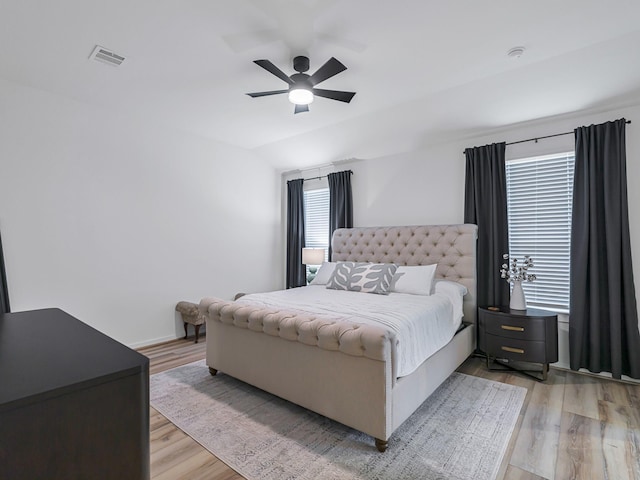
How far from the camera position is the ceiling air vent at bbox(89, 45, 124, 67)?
259 cm

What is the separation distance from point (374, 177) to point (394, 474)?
3645 mm

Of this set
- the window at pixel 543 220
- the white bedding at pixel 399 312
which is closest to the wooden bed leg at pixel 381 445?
the white bedding at pixel 399 312

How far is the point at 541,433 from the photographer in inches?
86.9

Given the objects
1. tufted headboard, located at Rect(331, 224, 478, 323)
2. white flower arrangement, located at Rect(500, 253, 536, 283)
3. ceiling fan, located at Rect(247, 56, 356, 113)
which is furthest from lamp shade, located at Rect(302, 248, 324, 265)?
ceiling fan, located at Rect(247, 56, 356, 113)

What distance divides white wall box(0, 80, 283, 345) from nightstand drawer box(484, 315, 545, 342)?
3.55m

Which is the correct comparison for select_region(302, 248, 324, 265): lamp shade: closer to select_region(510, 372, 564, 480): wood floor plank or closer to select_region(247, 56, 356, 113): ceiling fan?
select_region(247, 56, 356, 113): ceiling fan

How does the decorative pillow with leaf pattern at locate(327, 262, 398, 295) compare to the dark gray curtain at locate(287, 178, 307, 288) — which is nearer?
the decorative pillow with leaf pattern at locate(327, 262, 398, 295)

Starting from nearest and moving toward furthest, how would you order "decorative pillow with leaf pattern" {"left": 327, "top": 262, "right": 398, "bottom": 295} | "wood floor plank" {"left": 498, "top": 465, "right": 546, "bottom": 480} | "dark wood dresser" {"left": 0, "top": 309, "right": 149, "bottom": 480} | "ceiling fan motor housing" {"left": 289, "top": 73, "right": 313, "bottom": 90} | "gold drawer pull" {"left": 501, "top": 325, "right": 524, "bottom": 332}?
1. "dark wood dresser" {"left": 0, "top": 309, "right": 149, "bottom": 480}
2. "wood floor plank" {"left": 498, "top": 465, "right": 546, "bottom": 480}
3. "ceiling fan motor housing" {"left": 289, "top": 73, "right": 313, "bottom": 90}
4. "gold drawer pull" {"left": 501, "top": 325, "right": 524, "bottom": 332}
5. "decorative pillow with leaf pattern" {"left": 327, "top": 262, "right": 398, "bottom": 295}

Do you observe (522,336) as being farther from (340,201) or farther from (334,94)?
(340,201)

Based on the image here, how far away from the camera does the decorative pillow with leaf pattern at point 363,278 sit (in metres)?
3.53

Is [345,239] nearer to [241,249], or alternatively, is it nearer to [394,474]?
[241,249]

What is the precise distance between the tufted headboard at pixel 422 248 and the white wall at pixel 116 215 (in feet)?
5.75

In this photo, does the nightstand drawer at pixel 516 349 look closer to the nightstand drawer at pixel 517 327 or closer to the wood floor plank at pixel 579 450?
the nightstand drawer at pixel 517 327

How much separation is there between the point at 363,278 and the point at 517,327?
5.03ft
